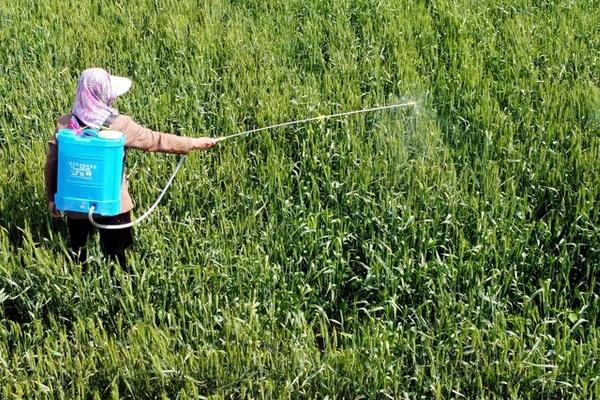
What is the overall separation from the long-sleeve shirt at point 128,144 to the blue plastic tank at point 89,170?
0.29ft

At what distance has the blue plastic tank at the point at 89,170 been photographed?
3082 millimetres

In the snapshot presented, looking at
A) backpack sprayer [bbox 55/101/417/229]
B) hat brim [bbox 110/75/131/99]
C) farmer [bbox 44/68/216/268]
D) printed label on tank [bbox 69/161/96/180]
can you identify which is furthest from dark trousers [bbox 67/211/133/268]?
hat brim [bbox 110/75/131/99]

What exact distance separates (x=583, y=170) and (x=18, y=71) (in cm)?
331

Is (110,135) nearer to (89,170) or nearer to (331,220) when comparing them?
(89,170)

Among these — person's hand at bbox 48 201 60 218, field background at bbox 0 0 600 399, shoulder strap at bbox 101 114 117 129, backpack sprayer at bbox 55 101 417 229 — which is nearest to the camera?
field background at bbox 0 0 600 399

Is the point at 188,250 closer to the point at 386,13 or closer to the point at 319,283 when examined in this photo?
the point at 319,283

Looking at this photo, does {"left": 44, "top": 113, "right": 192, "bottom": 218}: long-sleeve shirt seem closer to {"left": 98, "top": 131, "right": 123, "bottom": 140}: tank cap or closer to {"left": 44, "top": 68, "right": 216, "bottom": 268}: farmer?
{"left": 44, "top": 68, "right": 216, "bottom": 268}: farmer

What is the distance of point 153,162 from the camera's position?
400 cm

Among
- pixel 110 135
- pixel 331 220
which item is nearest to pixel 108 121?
pixel 110 135

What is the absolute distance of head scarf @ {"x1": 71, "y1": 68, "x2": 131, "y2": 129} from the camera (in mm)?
3148

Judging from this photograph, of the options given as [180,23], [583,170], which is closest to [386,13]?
[180,23]

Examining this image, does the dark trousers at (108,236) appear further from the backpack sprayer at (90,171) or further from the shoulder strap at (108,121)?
the shoulder strap at (108,121)

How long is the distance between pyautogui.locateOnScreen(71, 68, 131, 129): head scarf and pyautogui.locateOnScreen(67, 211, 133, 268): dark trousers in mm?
434

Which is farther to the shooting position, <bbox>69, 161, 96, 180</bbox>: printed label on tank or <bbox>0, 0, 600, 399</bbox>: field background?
<bbox>69, 161, 96, 180</bbox>: printed label on tank
